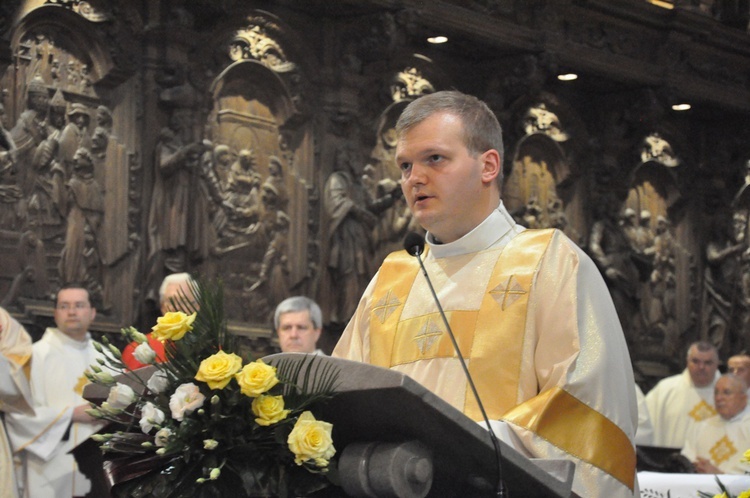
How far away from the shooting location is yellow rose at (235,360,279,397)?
7.98 ft

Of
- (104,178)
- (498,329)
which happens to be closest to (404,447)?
(498,329)

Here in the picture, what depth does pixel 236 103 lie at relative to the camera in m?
11.4

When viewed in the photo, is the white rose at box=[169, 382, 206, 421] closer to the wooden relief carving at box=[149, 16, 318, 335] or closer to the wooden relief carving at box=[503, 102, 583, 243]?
the wooden relief carving at box=[149, 16, 318, 335]

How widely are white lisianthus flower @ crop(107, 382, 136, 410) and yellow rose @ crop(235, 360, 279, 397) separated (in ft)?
0.85

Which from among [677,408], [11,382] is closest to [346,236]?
[677,408]

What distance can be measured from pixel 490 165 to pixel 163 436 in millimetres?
1276

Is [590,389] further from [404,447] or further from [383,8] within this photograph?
[383,8]

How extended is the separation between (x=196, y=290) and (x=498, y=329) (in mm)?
938

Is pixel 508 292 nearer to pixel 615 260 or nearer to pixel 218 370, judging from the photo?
pixel 218 370

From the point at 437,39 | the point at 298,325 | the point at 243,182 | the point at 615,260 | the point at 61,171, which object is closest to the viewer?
the point at 298,325

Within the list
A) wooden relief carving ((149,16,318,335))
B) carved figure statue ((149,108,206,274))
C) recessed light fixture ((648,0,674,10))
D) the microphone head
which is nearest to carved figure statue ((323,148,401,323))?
wooden relief carving ((149,16,318,335))

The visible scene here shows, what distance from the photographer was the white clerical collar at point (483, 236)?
345cm

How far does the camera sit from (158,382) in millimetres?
2545

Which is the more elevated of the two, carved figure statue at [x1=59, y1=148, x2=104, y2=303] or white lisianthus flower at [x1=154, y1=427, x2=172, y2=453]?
carved figure statue at [x1=59, y1=148, x2=104, y2=303]
